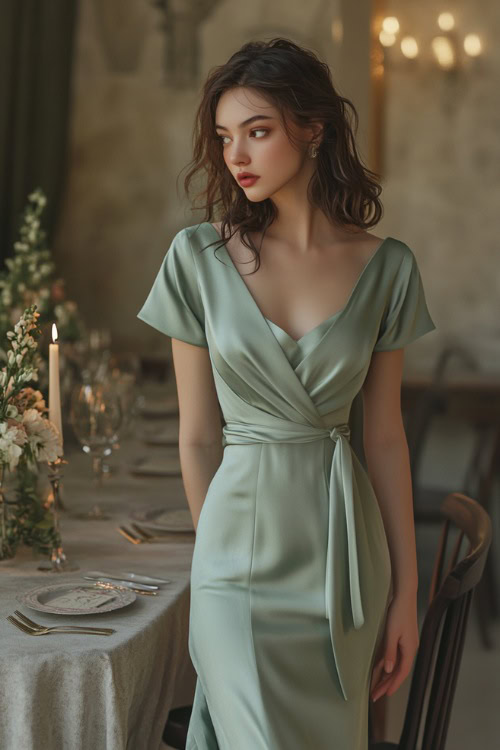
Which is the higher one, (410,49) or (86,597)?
(410,49)

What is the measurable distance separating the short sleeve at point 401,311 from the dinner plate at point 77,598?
57 centimetres

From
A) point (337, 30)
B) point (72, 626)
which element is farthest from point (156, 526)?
point (337, 30)

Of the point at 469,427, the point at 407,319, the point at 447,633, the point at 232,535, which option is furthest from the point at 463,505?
the point at 469,427

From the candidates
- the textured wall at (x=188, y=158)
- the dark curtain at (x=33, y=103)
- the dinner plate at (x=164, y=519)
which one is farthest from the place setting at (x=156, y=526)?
the textured wall at (x=188, y=158)

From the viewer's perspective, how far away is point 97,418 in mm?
2160

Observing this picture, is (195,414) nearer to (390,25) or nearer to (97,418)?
(97,418)

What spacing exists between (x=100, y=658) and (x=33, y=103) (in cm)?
499

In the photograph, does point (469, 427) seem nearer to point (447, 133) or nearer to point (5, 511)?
point (447, 133)

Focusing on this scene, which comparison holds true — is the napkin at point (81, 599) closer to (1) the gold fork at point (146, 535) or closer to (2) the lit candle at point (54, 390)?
(2) the lit candle at point (54, 390)

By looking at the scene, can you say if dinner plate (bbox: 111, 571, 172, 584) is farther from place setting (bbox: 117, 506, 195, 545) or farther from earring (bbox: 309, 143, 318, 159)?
earring (bbox: 309, 143, 318, 159)

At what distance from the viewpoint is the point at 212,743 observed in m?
1.43

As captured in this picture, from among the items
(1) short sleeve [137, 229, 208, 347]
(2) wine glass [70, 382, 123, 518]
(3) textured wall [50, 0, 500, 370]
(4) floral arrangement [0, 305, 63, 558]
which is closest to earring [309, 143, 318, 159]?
(1) short sleeve [137, 229, 208, 347]

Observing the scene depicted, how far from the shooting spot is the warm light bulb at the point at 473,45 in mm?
5984

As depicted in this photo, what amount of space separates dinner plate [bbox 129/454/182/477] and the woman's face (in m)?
1.32
